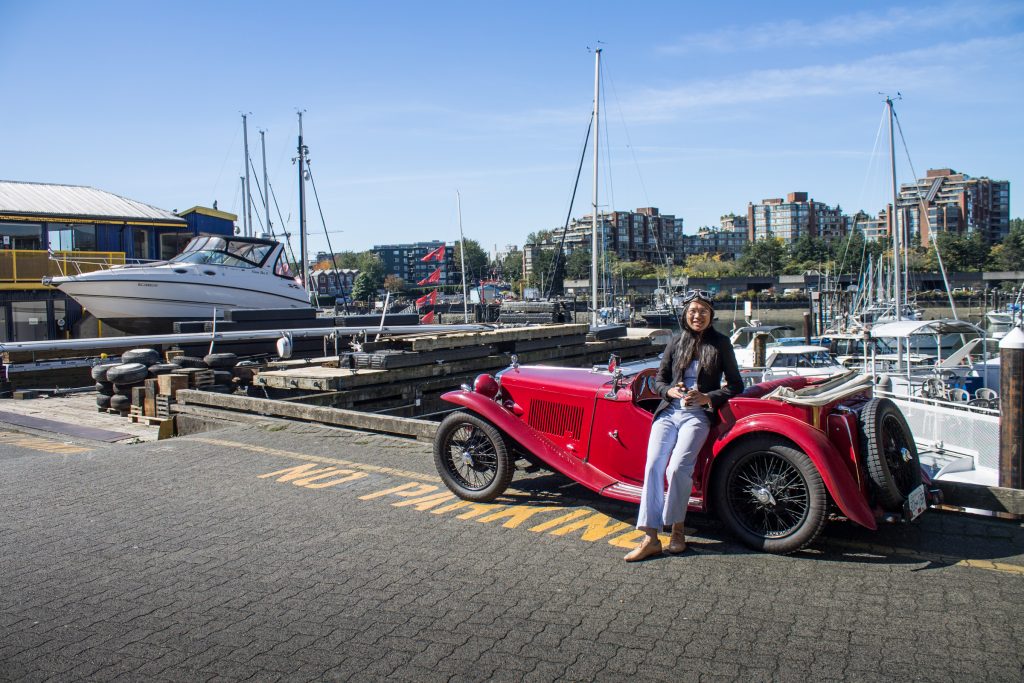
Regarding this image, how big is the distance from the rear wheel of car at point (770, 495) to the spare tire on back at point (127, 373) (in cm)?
1124

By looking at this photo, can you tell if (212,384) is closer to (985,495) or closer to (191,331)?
(191,331)

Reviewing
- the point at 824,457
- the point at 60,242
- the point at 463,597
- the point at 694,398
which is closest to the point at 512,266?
the point at 60,242

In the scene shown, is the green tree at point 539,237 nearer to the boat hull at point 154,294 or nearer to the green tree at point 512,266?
the green tree at point 512,266

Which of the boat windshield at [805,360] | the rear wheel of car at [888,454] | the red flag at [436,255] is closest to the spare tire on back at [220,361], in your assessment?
the rear wheel of car at [888,454]

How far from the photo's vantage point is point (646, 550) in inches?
203

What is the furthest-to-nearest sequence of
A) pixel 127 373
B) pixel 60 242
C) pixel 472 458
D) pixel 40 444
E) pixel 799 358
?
pixel 60 242 < pixel 799 358 < pixel 127 373 < pixel 40 444 < pixel 472 458

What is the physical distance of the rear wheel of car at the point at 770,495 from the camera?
4895mm

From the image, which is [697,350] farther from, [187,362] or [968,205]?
[968,205]

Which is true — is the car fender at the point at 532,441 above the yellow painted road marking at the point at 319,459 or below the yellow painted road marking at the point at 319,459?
above

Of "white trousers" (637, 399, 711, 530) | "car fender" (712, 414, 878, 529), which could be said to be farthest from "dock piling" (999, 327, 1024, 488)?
"white trousers" (637, 399, 711, 530)

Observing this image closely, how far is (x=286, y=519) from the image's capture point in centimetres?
631

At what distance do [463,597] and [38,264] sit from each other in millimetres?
22241

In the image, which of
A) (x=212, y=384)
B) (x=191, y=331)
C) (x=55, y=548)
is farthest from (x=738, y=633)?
(x=191, y=331)

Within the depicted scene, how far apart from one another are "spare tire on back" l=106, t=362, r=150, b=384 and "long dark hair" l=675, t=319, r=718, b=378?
11.0 meters
